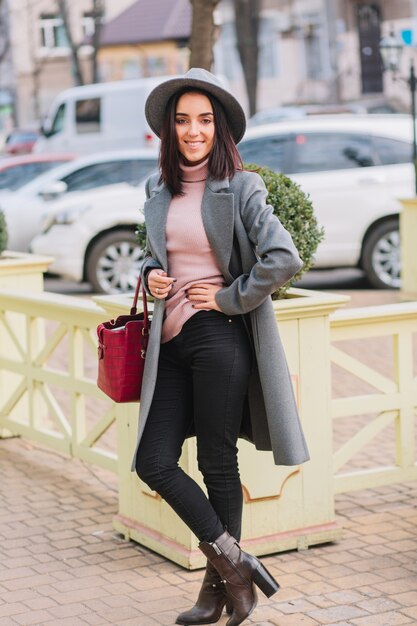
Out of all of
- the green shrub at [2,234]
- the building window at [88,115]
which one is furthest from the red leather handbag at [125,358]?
the building window at [88,115]

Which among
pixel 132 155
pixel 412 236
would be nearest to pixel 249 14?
pixel 132 155

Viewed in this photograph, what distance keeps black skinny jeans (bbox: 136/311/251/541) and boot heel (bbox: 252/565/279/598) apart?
8.4 inches

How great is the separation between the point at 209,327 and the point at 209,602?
0.97 metres

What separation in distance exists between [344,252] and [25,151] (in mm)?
29832

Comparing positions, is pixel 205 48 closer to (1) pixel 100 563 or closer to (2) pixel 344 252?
(2) pixel 344 252

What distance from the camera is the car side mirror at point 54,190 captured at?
48.5 ft

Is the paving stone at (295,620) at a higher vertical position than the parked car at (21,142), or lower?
lower

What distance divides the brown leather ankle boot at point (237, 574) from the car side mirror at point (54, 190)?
1054 cm

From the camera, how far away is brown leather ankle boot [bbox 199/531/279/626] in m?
4.51

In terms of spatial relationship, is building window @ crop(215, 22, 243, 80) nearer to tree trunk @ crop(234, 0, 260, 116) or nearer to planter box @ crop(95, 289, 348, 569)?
tree trunk @ crop(234, 0, 260, 116)

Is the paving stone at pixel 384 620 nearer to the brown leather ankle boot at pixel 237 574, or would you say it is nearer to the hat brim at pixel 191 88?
the brown leather ankle boot at pixel 237 574

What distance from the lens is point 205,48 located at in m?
10.6

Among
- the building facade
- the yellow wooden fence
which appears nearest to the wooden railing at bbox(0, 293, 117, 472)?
the yellow wooden fence

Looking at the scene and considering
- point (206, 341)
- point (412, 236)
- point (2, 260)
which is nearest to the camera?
point (206, 341)
